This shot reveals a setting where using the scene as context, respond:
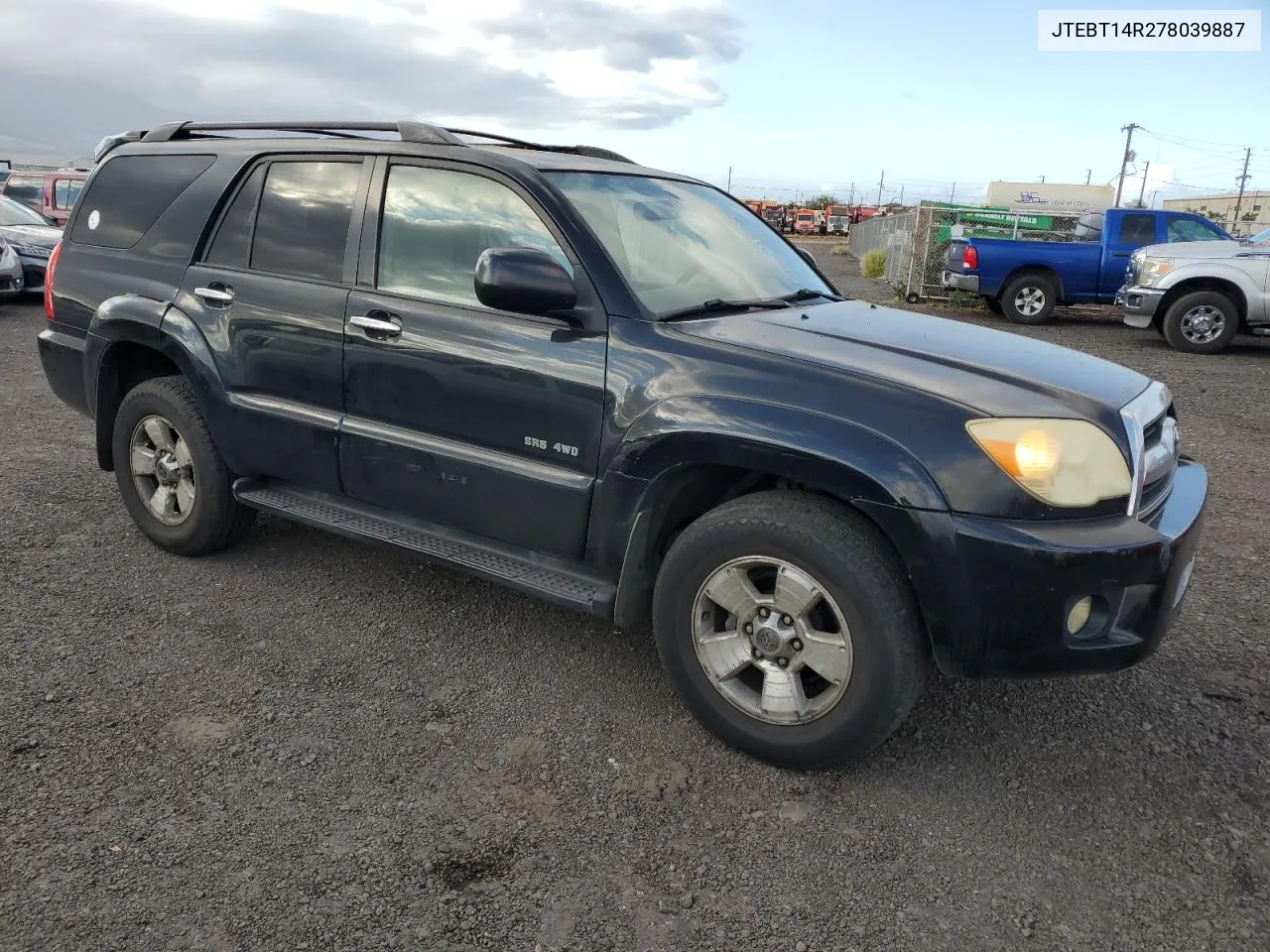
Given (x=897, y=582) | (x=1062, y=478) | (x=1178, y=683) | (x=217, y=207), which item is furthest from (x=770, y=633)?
(x=217, y=207)

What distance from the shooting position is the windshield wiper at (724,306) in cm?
314

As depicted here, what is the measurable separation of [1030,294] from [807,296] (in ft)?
38.5

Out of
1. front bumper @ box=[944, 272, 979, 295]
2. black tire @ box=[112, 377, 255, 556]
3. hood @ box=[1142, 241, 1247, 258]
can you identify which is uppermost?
hood @ box=[1142, 241, 1247, 258]

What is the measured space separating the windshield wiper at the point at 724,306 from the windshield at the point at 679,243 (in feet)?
0.08

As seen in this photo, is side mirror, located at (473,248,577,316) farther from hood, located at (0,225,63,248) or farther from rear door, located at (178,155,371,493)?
hood, located at (0,225,63,248)

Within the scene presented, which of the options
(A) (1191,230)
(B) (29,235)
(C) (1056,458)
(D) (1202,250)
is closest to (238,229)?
(C) (1056,458)

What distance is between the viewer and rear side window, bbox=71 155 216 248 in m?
4.18

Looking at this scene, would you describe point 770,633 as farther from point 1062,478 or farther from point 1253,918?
point 1253,918

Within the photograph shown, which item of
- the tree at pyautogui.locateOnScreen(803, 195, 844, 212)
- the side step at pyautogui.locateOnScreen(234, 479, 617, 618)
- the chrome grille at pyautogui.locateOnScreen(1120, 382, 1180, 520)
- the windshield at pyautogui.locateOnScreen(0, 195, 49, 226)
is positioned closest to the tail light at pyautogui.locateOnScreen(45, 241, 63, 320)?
the side step at pyautogui.locateOnScreen(234, 479, 617, 618)

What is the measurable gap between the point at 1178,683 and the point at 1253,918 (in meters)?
1.29

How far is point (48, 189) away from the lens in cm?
1574

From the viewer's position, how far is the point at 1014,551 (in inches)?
96.4

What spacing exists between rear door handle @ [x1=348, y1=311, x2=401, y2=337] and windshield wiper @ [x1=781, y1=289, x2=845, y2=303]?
1.44 metres

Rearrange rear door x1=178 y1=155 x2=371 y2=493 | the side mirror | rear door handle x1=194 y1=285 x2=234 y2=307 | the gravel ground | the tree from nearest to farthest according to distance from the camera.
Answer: the gravel ground < the side mirror < rear door x1=178 y1=155 x2=371 y2=493 < rear door handle x1=194 y1=285 x2=234 y2=307 < the tree
